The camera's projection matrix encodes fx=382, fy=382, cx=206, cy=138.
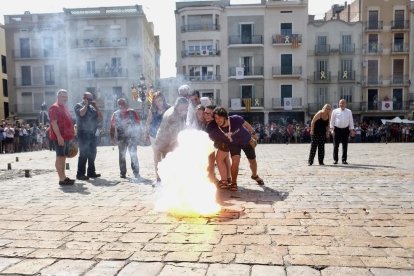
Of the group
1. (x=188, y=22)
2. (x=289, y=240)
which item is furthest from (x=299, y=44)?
(x=289, y=240)

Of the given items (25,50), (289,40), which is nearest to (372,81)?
(289,40)

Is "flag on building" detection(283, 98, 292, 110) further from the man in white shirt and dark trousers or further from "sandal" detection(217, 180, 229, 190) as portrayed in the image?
"sandal" detection(217, 180, 229, 190)

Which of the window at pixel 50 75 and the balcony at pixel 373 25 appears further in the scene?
the balcony at pixel 373 25

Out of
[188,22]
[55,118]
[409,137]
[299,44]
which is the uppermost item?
[188,22]

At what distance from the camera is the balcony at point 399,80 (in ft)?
130

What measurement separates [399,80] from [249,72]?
51.9 ft

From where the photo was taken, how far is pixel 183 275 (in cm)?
265

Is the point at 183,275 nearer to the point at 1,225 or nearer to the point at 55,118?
the point at 1,225

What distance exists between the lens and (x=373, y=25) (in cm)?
4044

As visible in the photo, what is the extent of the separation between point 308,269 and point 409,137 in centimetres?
2958

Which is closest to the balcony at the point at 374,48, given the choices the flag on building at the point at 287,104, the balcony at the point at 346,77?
the balcony at the point at 346,77

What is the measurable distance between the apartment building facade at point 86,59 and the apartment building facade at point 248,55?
482cm

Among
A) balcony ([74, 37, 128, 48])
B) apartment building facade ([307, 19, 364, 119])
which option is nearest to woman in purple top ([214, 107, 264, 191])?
balcony ([74, 37, 128, 48])

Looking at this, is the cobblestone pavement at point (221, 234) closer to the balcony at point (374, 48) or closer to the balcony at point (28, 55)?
the balcony at point (28, 55)
